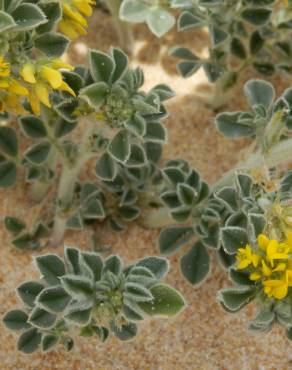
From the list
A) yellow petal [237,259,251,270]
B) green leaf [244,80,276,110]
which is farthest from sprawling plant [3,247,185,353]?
green leaf [244,80,276,110]

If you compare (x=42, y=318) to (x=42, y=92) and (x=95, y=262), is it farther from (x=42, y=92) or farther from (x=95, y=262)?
(x=42, y=92)

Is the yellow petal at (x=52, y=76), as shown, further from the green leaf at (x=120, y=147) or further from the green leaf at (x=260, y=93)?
the green leaf at (x=260, y=93)

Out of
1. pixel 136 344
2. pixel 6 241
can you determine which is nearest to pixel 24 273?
pixel 6 241

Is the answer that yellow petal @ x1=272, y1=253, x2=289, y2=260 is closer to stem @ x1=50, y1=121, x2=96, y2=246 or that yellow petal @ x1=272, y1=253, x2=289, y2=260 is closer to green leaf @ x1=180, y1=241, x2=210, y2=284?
green leaf @ x1=180, y1=241, x2=210, y2=284

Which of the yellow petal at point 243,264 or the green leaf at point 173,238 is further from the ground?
the yellow petal at point 243,264

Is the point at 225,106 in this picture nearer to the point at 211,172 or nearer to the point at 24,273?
the point at 211,172

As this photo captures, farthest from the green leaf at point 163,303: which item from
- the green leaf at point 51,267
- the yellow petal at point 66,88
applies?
the yellow petal at point 66,88
